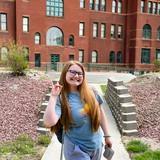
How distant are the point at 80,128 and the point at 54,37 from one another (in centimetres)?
4149

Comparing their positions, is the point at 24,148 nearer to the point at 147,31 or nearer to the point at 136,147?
the point at 136,147

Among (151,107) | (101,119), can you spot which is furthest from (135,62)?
(101,119)

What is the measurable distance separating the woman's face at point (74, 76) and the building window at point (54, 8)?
4146 cm

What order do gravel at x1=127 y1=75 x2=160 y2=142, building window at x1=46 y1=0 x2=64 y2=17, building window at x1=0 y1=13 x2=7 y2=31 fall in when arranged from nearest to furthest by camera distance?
gravel at x1=127 y1=75 x2=160 y2=142 → building window at x1=0 y1=13 x2=7 y2=31 → building window at x1=46 y1=0 x2=64 y2=17

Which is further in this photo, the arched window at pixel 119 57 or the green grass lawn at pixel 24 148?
the arched window at pixel 119 57

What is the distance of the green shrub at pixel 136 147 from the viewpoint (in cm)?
692

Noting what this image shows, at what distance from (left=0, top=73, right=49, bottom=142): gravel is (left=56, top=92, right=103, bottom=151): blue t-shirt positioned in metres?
4.60

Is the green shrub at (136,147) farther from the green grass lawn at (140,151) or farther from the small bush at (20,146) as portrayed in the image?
the small bush at (20,146)

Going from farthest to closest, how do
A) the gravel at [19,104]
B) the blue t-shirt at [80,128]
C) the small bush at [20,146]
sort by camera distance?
the gravel at [19,104], the small bush at [20,146], the blue t-shirt at [80,128]

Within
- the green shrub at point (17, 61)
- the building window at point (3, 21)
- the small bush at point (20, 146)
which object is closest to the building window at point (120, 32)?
the building window at point (3, 21)

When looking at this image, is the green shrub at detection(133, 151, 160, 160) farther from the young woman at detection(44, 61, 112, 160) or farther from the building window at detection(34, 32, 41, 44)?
the building window at detection(34, 32, 41, 44)

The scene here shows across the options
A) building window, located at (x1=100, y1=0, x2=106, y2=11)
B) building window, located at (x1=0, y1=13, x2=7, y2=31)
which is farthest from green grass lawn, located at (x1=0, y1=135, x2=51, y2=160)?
building window, located at (x1=100, y1=0, x2=106, y2=11)

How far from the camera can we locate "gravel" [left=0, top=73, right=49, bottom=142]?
8.62m

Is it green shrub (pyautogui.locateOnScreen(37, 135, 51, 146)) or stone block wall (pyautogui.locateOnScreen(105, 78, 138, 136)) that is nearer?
green shrub (pyautogui.locateOnScreen(37, 135, 51, 146))
